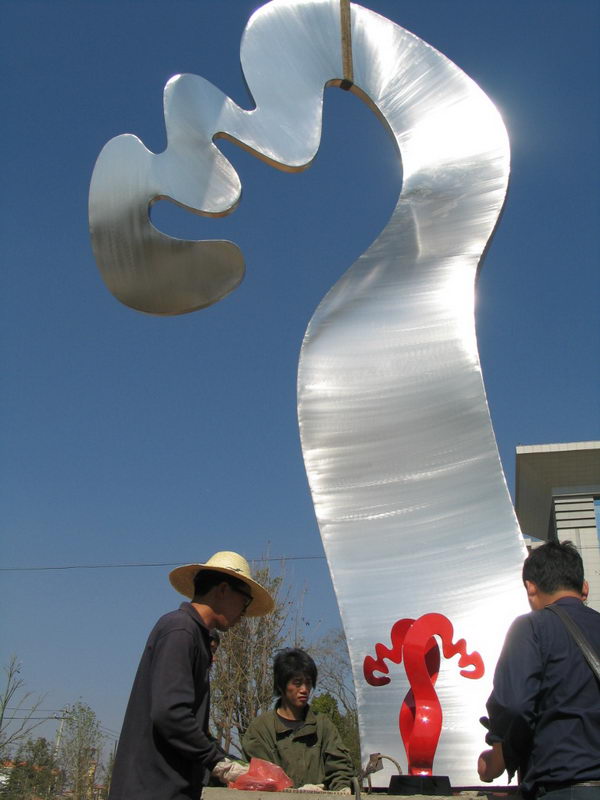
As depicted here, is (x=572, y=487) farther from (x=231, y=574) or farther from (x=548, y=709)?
(x=548, y=709)

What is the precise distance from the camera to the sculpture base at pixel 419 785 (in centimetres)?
303

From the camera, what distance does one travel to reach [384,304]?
443cm

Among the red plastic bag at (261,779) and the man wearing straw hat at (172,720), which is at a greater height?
the man wearing straw hat at (172,720)

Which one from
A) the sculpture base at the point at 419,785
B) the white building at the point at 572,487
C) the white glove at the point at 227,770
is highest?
the white building at the point at 572,487

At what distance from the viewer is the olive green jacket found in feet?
10.8

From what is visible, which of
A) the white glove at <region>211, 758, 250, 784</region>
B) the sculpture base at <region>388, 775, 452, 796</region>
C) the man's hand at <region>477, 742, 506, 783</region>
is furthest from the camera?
the sculpture base at <region>388, 775, 452, 796</region>

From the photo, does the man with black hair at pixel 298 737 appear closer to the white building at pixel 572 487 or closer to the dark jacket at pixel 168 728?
the dark jacket at pixel 168 728

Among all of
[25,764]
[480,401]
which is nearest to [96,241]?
[480,401]

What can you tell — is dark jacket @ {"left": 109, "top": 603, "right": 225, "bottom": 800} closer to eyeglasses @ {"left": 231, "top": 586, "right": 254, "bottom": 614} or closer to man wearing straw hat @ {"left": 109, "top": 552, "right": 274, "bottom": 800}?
man wearing straw hat @ {"left": 109, "top": 552, "right": 274, "bottom": 800}

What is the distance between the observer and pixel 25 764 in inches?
272

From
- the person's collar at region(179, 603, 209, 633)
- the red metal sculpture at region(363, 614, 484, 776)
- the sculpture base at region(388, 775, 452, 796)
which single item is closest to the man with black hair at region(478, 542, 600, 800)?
the person's collar at region(179, 603, 209, 633)

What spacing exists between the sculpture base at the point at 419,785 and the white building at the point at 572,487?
10363 mm

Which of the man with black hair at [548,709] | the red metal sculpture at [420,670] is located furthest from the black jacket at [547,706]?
the red metal sculpture at [420,670]

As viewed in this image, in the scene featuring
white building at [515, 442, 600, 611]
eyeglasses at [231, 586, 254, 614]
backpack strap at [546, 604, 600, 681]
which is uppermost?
white building at [515, 442, 600, 611]
